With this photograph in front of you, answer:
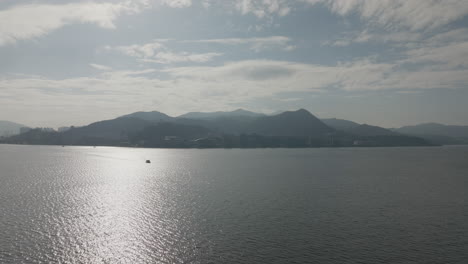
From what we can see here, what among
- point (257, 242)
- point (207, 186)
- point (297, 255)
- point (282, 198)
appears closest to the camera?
point (297, 255)

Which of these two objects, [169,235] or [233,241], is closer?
[233,241]

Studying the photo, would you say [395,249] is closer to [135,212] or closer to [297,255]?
[297,255]

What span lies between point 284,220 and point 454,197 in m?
48.5

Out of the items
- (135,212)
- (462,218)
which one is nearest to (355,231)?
(462,218)

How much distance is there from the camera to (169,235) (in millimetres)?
45562

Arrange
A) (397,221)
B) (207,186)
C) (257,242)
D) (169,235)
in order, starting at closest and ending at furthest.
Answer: (257,242)
(169,235)
(397,221)
(207,186)

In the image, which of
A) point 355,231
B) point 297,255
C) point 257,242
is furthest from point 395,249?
point 257,242

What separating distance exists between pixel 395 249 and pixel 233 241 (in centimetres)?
2114

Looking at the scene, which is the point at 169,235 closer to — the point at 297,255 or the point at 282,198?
the point at 297,255

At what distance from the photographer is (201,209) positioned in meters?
62.0

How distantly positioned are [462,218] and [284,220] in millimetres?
31856

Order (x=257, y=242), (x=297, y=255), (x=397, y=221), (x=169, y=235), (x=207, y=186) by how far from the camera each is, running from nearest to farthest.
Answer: (x=297, y=255) < (x=257, y=242) < (x=169, y=235) < (x=397, y=221) < (x=207, y=186)

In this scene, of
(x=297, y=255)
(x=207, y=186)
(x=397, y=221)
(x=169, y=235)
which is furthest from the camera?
(x=207, y=186)

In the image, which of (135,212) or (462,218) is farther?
(135,212)
